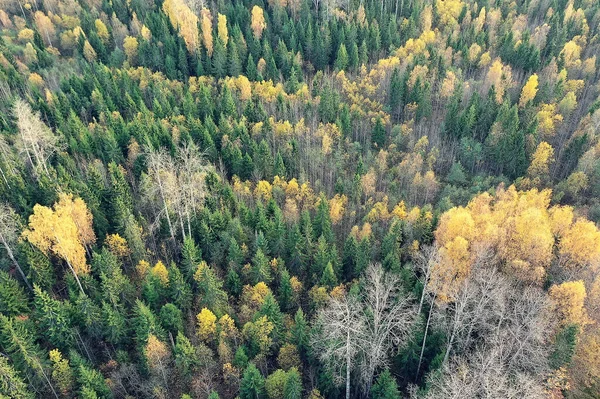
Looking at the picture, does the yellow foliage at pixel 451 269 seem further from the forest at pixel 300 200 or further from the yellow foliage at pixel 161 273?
the yellow foliage at pixel 161 273

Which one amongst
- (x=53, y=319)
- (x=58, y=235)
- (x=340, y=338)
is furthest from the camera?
(x=58, y=235)

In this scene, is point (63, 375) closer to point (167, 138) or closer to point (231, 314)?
point (231, 314)

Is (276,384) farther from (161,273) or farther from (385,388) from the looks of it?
(161,273)

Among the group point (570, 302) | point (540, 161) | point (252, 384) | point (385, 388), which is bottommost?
point (252, 384)

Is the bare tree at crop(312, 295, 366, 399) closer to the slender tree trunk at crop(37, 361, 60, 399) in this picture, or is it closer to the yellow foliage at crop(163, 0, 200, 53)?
the slender tree trunk at crop(37, 361, 60, 399)

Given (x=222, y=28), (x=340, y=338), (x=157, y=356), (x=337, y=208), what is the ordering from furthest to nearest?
1. (x=222, y=28)
2. (x=337, y=208)
3. (x=157, y=356)
4. (x=340, y=338)

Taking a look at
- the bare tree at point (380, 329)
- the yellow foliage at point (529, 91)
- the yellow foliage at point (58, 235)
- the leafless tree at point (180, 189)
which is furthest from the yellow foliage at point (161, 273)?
the yellow foliage at point (529, 91)

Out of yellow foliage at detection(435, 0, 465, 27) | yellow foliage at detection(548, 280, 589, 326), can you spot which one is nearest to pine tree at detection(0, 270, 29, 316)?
yellow foliage at detection(548, 280, 589, 326)

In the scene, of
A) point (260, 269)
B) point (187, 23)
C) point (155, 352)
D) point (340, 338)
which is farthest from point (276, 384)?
point (187, 23)
